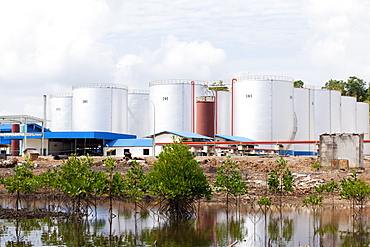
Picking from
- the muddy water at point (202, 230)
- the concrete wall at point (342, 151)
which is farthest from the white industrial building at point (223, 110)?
the muddy water at point (202, 230)

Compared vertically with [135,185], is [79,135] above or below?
above

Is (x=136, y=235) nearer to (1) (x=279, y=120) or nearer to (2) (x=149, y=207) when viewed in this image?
(2) (x=149, y=207)

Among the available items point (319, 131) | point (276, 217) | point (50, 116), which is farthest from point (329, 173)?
point (50, 116)

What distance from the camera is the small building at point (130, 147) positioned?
2778 inches

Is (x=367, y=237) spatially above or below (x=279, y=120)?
below

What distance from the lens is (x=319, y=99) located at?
288 ft

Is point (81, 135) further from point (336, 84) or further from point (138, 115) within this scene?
point (336, 84)

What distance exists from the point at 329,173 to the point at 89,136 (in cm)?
4310

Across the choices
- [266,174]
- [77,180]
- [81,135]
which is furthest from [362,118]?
[77,180]

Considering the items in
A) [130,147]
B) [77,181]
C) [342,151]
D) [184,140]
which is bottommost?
[77,181]

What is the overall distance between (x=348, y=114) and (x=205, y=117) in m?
32.5

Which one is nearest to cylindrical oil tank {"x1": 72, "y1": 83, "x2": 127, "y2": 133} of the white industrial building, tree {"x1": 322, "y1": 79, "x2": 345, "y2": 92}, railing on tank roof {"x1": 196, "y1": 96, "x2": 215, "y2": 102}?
the white industrial building

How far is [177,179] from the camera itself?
Result: 23281 millimetres

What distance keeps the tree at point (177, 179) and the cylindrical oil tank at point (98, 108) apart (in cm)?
5791
